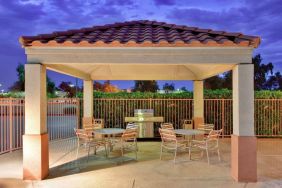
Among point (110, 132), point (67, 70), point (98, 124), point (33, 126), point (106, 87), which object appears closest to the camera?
point (33, 126)

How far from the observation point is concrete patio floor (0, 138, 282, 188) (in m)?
6.03

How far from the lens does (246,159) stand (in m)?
6.23

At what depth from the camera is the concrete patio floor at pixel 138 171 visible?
603cm

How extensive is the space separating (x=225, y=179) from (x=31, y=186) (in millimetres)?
4112

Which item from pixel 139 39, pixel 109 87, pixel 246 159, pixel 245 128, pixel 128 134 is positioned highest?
pixel 139 39

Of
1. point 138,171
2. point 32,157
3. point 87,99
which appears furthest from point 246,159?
point 87,99

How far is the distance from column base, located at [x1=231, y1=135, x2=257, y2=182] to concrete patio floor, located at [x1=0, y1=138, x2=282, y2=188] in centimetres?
20

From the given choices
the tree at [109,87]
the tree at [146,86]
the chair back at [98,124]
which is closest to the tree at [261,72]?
the tree at [146,86]

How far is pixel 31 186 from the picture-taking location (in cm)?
587

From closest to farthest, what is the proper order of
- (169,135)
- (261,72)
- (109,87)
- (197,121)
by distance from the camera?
→ (169,135) < (197,121) < (261,72) < (109,87)

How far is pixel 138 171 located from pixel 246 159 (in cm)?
249

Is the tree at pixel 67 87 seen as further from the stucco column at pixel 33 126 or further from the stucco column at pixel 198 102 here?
the stucco column at pixel 33 126

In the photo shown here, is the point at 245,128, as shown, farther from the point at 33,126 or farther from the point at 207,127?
the point at 33,126

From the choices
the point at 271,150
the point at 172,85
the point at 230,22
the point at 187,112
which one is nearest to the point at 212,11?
the point at 230,22
